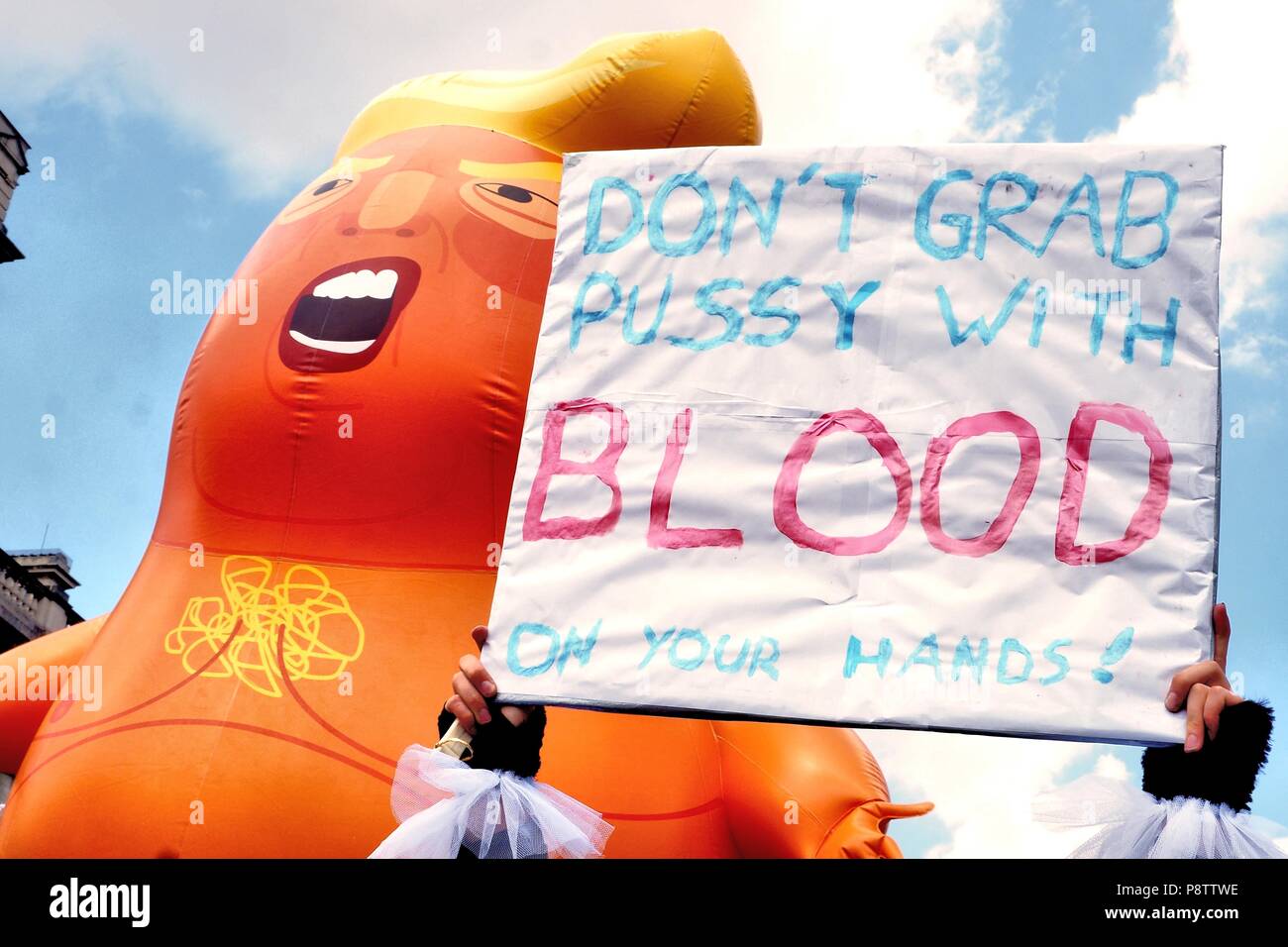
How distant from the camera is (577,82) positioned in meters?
5.46

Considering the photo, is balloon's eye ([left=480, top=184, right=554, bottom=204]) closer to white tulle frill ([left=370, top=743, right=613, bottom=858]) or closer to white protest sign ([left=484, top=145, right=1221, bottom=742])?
white protest sign ([left=484, top=145, right=1221, bottom=742])

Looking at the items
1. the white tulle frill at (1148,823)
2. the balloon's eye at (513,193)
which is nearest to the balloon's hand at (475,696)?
the white tulle frill at (1148,823)

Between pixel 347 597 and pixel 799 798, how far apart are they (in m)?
1.68

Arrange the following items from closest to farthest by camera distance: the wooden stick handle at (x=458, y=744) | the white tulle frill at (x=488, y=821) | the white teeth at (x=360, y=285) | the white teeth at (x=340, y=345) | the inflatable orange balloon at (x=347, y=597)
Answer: the white tulle frill at (x=488, y=821)
the wooden stick handle at (x=458, y=744)
the inflatable orange balloon at (x=347, y=597)
the white teeth at (x=340, y=345)
the white teeth at (x=360, y=285)

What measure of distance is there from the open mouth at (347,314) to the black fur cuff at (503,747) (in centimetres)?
230

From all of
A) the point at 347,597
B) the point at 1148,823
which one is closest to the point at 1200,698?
the point at 1148,823

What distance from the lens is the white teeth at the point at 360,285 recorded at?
4738 millimetres

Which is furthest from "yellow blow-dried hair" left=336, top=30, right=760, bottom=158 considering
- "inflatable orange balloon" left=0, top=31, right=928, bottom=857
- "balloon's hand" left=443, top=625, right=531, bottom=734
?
"balloon's hand" left=443, top=625, right=531, bottom=734

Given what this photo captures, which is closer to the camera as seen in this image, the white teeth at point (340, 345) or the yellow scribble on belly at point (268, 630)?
the yellow scribble on belly at point (268, 630)

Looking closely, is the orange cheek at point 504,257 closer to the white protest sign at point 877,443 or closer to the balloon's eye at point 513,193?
the balloon's eye at point 513,193

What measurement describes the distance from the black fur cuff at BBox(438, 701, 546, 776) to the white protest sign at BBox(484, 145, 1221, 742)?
198 millimetres

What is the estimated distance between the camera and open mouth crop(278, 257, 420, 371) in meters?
4.64
